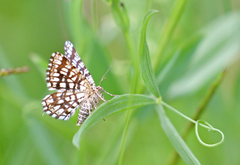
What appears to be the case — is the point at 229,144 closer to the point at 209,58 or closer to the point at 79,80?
the point at 209,58

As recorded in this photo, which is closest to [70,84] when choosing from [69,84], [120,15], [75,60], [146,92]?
[69,84]

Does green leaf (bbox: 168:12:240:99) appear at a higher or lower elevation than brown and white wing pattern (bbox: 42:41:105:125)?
lower

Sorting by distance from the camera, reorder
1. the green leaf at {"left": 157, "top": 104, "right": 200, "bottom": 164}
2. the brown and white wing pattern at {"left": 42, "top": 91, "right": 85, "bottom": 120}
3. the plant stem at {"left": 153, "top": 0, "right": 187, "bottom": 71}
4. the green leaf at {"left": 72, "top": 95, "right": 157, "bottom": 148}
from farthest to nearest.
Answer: the plant stem at {"left": 153, "top": 0, "right": 187, "bottom": 71} < the brown and white wing pattern at {"left": 42, "top": 91, "right": 85, "bottom": 120} < the green leaf at {"left": 157, "top": 104, "right": 200, "bottom": 164} < the green leaf at {"left": 72, "top": 95, "right": 157, "bottom": 148}

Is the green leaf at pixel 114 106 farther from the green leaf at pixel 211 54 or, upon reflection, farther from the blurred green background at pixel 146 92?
the green leaf at pixel 211 54

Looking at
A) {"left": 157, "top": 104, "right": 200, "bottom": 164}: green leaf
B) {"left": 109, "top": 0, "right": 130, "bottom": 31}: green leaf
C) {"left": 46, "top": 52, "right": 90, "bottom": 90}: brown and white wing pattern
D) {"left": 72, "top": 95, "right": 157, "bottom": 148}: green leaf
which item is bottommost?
{"left": 157, "top": 104, "right": 200, "bottom": 164}: green leaf

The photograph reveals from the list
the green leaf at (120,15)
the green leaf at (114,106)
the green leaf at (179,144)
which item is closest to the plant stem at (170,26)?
the green leaf at (120,15)

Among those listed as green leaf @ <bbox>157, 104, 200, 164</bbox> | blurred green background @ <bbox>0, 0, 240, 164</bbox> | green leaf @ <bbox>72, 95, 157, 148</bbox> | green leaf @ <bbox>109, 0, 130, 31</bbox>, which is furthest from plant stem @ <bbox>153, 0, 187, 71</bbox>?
green leaf @ <bbox>72, 95, 157, 148</bbox>

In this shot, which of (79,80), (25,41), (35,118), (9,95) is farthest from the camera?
(25,41)

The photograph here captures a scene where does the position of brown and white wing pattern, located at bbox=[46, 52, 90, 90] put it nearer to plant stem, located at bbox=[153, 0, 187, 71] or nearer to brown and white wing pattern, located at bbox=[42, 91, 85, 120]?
brown and white wing pattern, located at bbox=[42, 91, 85, 120]

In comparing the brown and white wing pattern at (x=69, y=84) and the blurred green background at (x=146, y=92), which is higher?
the brown and white wing pattern at (x=69, y=84)

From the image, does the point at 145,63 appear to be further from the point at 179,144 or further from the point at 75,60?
the point at 75,60

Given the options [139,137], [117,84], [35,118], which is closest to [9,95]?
[35,118]
